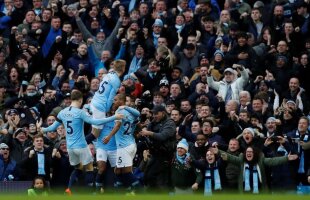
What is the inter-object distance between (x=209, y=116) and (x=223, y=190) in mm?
2497

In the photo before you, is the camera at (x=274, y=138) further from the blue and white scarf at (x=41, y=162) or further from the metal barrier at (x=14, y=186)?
the metal barrier at (x=14, y=186)

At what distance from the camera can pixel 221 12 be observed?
109 ft

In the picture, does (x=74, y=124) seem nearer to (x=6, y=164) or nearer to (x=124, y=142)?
(x=124, y=142)

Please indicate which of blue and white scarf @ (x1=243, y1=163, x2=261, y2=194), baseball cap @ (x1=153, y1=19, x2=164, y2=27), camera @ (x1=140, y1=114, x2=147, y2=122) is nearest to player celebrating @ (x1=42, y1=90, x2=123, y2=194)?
camera @ (x1=140, y1=114, x2=147, y2=122)

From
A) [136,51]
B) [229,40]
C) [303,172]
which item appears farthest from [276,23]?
[303,172]

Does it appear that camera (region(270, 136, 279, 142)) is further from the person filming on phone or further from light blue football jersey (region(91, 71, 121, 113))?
light blue football jersey (region(91, 71, 121, 113))

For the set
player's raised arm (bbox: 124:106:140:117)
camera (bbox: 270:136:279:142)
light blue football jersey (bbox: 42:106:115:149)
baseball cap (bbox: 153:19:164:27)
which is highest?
baseball cap (bbox: 153:19:164:27)

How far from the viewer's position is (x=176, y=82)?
31.3 m

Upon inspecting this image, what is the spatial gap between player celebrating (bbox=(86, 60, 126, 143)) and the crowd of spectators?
3.12 feet

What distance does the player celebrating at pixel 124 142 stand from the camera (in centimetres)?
2759

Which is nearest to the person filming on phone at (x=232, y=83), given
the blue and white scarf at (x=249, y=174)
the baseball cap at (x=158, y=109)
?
the baseball cap at (x=158, y=109)

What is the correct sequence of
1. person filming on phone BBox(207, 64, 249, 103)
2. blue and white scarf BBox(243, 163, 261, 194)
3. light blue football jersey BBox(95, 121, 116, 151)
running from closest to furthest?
blue and white scarf BBox(243, 163, 261, 194), light blue football jersey BBox(95, 121, 116, 151), person filming on phone BBox(207, 64, 249, 103)

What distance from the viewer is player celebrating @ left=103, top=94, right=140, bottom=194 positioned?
27.6 m

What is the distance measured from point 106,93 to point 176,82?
11.0 feet
